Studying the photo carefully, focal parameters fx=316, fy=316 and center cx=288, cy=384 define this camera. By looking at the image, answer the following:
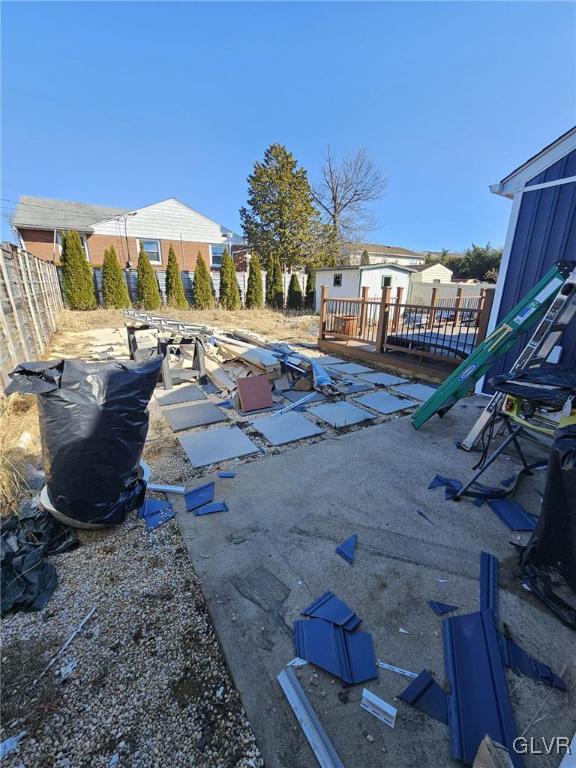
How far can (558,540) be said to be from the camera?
163 cm

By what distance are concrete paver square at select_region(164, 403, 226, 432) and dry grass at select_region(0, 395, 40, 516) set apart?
1.37m

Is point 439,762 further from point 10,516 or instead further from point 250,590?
point 10,516

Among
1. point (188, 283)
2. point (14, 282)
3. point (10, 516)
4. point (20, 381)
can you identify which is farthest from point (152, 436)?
point (188, 283)

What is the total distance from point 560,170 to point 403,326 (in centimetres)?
328

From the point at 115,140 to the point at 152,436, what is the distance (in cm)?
1695

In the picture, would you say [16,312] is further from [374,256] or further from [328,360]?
[374,256]

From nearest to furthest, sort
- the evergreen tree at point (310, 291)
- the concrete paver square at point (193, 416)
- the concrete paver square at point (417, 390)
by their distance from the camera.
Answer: the concrete paver square at point (193, 416) < the concrete paver square at point (417, 390) < the evergreen tree at point (310, 291)

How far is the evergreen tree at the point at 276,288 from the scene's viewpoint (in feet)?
56.1

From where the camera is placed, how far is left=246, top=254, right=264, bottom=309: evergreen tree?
16.0 metres

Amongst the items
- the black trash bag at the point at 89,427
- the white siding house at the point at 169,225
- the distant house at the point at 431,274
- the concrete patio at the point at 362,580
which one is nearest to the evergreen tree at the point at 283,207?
the white siding house at the point at 169,225

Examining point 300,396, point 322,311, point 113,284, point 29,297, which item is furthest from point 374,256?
point 29,297

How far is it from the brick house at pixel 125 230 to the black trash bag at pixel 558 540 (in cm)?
1789

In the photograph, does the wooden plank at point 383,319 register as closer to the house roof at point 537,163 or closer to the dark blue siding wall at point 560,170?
the house roof at point 537,163

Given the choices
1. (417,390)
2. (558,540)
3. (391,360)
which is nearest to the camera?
(558,540)
